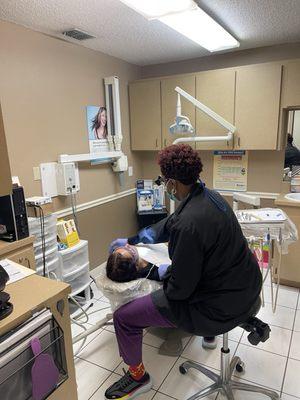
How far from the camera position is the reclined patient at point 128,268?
74.0 inches

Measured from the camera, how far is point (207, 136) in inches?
122

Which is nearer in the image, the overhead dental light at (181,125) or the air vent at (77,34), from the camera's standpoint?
the air vent at (77,34)

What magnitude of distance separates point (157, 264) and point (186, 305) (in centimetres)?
53

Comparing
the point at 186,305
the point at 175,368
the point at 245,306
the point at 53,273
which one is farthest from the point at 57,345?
the point at 53,273

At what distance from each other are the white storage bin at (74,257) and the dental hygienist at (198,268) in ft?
3.27

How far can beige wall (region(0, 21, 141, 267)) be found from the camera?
88.3 inches

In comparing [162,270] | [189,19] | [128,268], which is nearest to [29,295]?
[128,268]

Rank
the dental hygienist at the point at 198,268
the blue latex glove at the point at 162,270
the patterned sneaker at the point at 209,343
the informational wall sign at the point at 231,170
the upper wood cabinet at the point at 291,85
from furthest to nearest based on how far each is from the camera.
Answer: the informational wall sign at the point at 231,170
the upper wood cabinet at the point at 291,85
the patterned sneaker at the point at 209,343
the blue latex glove at the point at 162,270
the dental hygienist at the point at 198,268

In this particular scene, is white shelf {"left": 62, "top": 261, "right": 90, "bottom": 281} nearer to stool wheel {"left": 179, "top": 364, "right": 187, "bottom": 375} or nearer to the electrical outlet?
the electrical outlet

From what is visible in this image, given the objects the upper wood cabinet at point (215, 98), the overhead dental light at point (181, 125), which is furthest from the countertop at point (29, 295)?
the upper wood cabinet at point (215, 98)

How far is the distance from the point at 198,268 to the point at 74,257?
1.49m

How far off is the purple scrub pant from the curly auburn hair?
2.21 feet

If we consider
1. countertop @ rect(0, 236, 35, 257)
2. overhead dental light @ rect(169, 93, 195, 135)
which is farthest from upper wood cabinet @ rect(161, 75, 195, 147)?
countertop @ rect(0, 236, 35, 257)

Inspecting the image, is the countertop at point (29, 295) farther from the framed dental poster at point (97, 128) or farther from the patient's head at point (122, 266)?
the framed dental poster at point (97, 128)
